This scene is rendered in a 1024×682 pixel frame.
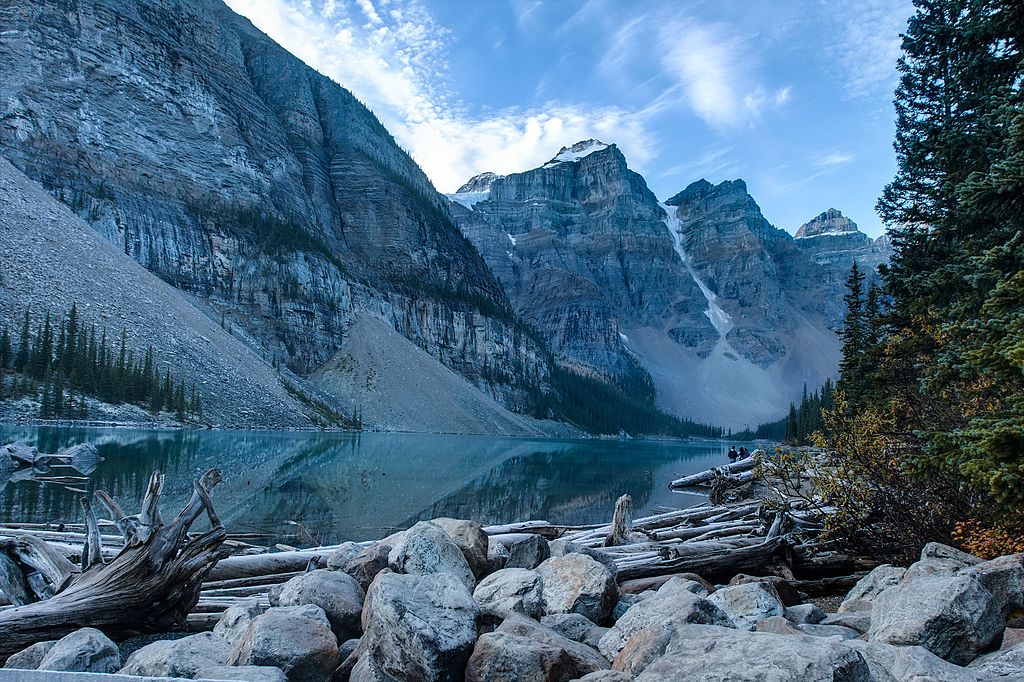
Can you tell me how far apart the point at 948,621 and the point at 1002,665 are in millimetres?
733

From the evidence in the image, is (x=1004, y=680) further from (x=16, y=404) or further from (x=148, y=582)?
(x=16, y=404)

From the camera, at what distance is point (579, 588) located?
752 centimetres

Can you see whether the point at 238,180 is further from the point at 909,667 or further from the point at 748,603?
the point at 909,667

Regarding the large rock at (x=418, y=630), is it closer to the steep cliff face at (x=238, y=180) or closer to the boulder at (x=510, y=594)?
the boulder at (x=510, y=594)

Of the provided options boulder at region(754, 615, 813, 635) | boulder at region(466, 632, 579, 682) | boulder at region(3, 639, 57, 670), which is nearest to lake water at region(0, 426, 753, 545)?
boulder at region(3, 639, 57, 670)

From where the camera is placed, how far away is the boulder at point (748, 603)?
694 centimetres

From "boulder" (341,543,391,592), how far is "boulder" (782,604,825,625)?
505 cm

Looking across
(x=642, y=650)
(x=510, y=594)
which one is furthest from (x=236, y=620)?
(x=642, y=650)

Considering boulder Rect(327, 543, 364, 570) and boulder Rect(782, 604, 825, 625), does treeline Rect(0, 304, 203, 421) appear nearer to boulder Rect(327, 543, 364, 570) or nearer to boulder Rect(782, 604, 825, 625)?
boulder Rect(327, 543, 364, 570)

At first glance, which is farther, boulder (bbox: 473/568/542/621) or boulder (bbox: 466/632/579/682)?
boulder (bbox: 473/568/542/621)

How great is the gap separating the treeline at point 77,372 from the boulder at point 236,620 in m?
73.0

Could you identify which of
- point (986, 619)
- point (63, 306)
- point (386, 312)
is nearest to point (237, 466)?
point (986, 619)

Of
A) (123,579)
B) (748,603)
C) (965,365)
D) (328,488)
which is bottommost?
(328,488)

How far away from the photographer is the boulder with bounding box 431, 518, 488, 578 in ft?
28.9
